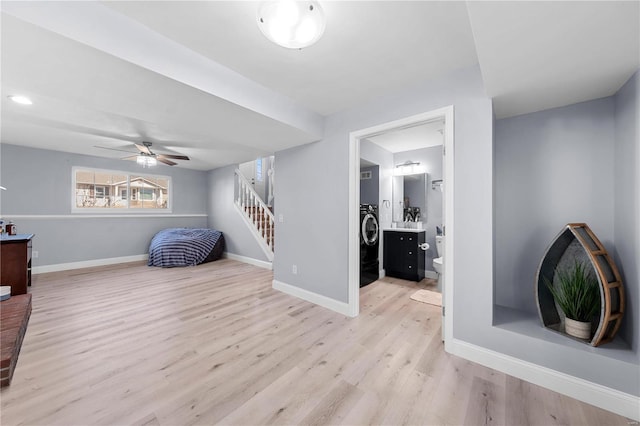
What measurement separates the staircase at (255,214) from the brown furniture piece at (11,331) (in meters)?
3.23

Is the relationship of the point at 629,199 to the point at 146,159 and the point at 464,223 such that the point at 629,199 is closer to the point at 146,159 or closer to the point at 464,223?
the point at 464,223

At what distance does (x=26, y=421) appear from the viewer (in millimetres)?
1301

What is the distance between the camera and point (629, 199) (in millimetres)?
1543

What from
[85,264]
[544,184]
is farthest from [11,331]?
[544,184]

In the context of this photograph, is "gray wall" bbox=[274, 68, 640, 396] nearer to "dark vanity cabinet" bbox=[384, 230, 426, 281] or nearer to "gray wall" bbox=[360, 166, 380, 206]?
"gray wall" bbox=[360, 166, 380, 206]

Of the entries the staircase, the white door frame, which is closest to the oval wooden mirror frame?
the white door frame

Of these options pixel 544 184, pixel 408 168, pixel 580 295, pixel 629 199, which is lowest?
pixel 580 295

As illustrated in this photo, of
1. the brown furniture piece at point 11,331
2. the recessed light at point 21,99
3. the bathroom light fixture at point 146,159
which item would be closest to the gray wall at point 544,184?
the brown furniture piece at point 11,331

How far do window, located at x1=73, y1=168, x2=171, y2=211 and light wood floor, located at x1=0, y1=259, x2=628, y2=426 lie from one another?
283cm

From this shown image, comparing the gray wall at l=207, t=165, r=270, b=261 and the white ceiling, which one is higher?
the white ceiling

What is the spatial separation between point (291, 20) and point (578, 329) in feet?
8.64

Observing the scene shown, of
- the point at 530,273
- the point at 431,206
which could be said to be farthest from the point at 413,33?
the point at 431,206

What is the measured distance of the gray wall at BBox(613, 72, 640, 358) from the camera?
4.73 feet

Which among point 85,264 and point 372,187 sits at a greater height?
point 372,187
